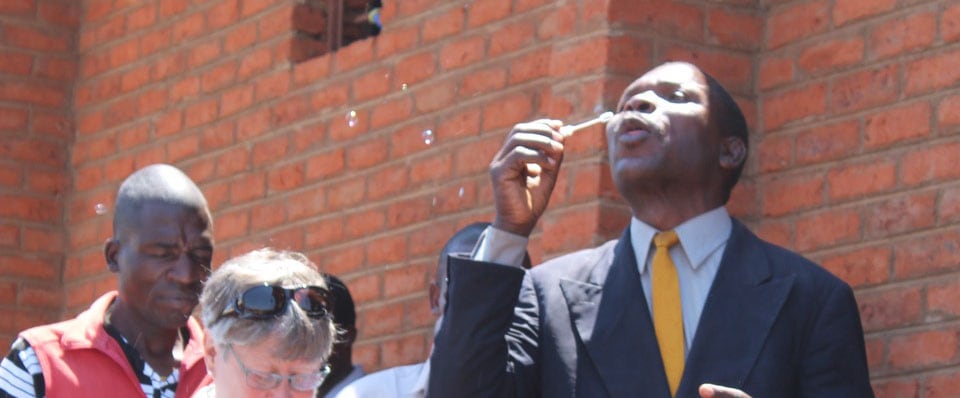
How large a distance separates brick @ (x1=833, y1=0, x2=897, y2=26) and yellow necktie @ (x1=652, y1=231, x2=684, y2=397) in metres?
1.27

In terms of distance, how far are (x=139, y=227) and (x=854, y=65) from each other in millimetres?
1927

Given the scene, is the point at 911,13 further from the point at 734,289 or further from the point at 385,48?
the point at 385,48

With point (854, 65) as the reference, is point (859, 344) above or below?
below

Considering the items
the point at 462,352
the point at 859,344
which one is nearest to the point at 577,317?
the point at 462,352

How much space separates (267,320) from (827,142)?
1967 millimetres

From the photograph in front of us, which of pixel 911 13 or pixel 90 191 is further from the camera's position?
pixel 90 191

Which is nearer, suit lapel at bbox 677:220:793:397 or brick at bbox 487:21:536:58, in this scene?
suit lapel at bbox 677:220:793:397

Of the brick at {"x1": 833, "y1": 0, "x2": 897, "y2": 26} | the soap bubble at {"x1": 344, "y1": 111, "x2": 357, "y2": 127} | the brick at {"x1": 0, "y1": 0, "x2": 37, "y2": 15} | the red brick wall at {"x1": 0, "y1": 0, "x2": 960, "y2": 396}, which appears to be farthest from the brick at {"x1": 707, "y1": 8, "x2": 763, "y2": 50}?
the brick at {"x1": 0, "y1": 0, "x2": 37, "y2": 15}

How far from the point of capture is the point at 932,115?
17.2 feet

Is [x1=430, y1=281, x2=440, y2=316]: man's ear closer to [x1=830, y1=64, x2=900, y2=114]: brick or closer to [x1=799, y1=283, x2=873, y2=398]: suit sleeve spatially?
[x1=830, y1=64, x2=900, y2=114]: brick

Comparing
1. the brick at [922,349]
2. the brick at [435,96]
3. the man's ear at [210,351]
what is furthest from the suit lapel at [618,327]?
the brick at [435,96]

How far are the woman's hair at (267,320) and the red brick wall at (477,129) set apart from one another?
1.43m

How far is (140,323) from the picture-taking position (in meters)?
5.45

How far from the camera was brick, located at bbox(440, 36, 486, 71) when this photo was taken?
642 centimetres
